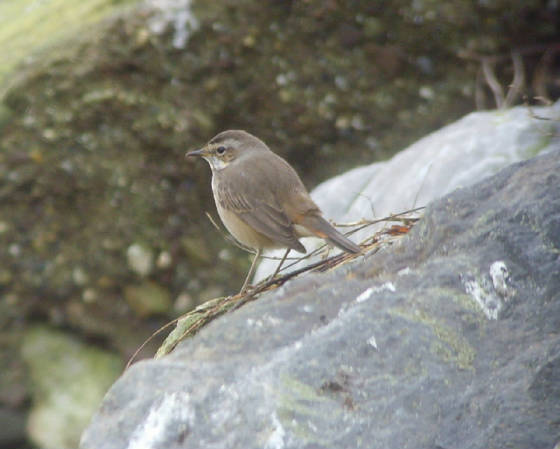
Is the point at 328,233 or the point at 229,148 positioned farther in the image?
the point at 229,148

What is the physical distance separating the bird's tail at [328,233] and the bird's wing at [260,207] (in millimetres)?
128

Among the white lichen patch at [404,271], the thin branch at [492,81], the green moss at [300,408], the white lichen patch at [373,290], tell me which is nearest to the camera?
the green moss at [300,408]

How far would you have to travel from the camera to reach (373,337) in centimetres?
298

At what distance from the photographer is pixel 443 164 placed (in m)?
5.84

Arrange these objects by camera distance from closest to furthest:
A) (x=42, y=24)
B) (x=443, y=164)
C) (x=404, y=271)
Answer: (x=404, y=271), (x=443, y=164), (x=42, y=24)

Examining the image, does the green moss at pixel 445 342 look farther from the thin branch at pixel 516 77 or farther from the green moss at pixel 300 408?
the thin branch at pixel 516 77

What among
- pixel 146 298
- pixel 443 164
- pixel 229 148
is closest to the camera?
pixel 443 164

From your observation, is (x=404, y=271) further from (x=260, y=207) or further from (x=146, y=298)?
(x=146, y=298)

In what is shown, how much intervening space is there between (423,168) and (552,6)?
3.23 m

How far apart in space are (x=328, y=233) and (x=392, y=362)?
73.4 inches

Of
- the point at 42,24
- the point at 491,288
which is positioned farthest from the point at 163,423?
the point at 42,24

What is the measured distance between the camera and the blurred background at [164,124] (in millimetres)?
8367

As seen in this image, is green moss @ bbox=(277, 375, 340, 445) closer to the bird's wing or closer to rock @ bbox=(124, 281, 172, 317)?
the bird's wing

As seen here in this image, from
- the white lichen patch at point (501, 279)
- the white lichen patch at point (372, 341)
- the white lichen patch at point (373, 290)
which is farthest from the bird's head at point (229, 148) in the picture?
the white lichen patch at point (372, 341)
